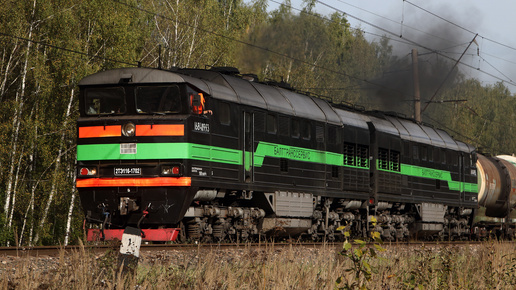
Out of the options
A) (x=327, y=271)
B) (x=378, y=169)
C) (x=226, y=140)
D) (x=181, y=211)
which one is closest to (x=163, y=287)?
(x=327, y=271)

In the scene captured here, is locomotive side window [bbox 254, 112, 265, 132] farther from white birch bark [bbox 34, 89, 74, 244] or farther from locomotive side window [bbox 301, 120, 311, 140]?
→ white birch bark [bbox 34, 89, 74, 244]

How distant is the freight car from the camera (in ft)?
52.1

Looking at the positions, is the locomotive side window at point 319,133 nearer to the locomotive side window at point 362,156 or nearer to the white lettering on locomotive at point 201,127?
the locomotive side window at point 362,156

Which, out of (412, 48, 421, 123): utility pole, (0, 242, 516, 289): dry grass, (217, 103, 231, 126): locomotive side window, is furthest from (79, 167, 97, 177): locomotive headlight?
(412, 48, 421, 123): utility pole

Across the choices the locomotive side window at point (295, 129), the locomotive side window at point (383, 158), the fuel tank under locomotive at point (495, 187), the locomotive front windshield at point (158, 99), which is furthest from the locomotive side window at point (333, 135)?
the fuel tank under locomotive at point (495, 187)

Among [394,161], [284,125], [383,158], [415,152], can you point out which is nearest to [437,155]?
[415,152]

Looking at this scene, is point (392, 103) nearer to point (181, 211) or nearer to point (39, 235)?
point (39, 235)

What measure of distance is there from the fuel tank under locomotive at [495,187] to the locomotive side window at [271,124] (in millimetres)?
16065

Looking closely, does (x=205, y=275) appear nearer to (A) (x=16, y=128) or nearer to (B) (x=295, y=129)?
(B) (x=295, y=129)

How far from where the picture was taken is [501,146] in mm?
97438

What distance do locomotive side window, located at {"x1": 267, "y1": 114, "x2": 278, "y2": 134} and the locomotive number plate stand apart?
4.11 m

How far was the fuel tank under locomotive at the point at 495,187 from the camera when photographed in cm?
3219

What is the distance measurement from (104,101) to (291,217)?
6230 millimetres

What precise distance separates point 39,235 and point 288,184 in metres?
17.6
